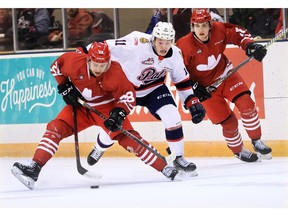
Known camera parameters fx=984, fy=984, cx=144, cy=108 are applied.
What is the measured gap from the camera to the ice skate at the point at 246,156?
5164 mm

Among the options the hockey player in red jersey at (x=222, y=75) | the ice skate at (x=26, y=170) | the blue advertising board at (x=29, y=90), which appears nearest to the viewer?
the ice skate at (x=26, y=170)

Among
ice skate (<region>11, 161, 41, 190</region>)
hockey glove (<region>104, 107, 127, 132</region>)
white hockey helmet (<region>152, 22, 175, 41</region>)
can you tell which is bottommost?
ice skate (<region>11, 161, 41, 190</region>)

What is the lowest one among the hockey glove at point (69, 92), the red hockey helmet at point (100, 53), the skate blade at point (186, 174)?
the skate blade at point (186, 174)

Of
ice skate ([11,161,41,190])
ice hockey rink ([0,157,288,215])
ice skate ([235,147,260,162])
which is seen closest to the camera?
ice hockey rink ([0,157,288,215])

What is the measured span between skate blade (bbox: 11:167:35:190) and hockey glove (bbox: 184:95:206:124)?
33.2 inches

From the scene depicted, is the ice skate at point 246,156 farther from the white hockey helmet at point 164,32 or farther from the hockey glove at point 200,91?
the white hockey helmet at point 164,32

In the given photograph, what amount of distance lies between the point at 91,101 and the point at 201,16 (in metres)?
0.70

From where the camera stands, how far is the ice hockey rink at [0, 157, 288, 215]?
13.6ft

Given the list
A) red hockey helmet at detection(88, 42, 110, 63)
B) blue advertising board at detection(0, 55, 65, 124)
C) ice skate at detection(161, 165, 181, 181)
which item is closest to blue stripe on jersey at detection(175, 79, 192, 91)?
ice skate at detection(161, 165, 181, 181)

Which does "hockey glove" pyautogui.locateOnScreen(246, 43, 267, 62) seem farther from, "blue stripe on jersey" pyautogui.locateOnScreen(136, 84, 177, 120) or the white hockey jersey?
"blue stripe on jersey" pyautogui.locateOnScreen(136, 84, 177, 120)

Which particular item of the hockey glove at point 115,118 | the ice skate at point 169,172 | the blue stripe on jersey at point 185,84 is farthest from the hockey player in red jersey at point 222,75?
the hockey glove at point 115,118

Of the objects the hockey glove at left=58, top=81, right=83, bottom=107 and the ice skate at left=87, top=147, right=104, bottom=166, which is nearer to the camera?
the hockey glove at left=58, top=81, right=83, bottom=107

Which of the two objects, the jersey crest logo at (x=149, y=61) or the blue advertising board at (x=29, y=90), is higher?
the jersey crest logo at (x=149, y=61)

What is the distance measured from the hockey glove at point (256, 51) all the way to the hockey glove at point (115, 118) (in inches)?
31.9
